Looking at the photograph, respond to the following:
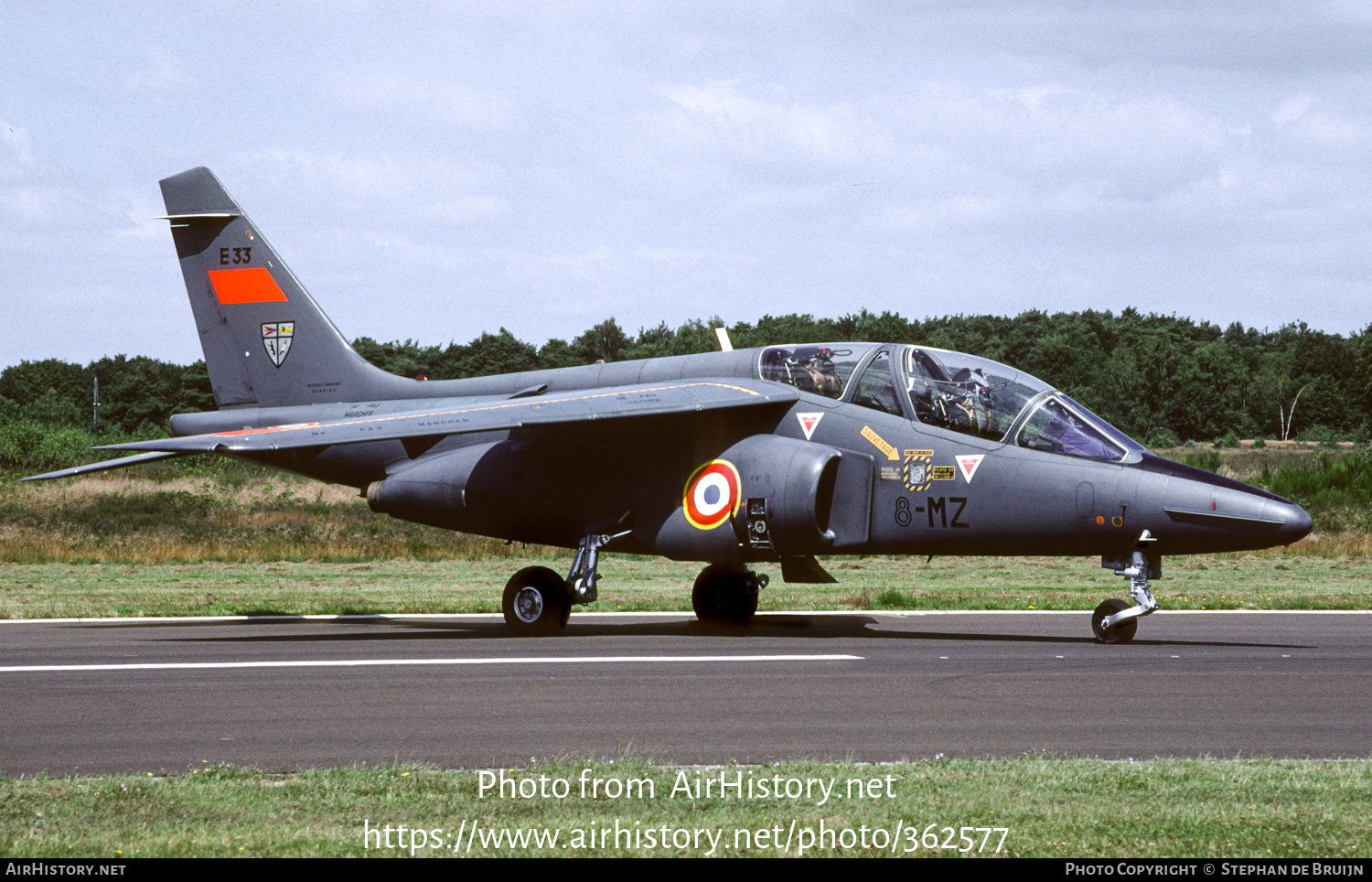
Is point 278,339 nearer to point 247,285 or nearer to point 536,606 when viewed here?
point 247,285

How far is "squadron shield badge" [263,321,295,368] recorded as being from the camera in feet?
71.2

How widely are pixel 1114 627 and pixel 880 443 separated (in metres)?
3.44

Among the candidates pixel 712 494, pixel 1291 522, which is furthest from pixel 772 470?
pixel 1291 522

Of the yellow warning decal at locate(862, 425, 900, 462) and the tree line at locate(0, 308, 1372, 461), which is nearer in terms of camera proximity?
the yellow warning decal at locate(862, 425, 900, 462)

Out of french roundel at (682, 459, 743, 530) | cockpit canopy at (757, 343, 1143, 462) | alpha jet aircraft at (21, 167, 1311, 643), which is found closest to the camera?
alpha jet aircraft at (21, 167, 1311, 643)

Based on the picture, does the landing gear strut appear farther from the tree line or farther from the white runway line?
the tree line

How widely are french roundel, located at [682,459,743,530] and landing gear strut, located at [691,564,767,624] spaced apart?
1453 mm

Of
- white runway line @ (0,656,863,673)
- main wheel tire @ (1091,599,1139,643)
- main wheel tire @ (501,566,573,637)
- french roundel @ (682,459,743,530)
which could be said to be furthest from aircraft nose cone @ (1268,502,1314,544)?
main wheel tire @ (501,566,573,637)

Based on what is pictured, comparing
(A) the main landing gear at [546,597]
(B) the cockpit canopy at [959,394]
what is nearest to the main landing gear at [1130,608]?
(B) the cockpit canopy at [959,394]

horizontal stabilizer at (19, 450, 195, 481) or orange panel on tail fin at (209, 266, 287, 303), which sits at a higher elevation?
orange panel on tail fin at (209, 266, 287, 303)

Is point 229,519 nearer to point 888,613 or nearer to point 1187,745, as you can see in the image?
point 888,613

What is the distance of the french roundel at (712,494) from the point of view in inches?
662

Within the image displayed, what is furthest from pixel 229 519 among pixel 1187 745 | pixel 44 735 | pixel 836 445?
pixel 1187 745

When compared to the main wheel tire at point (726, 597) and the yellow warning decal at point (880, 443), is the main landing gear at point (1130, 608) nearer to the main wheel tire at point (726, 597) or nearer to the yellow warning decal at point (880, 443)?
the yellow warning decal at point (880, 443)
